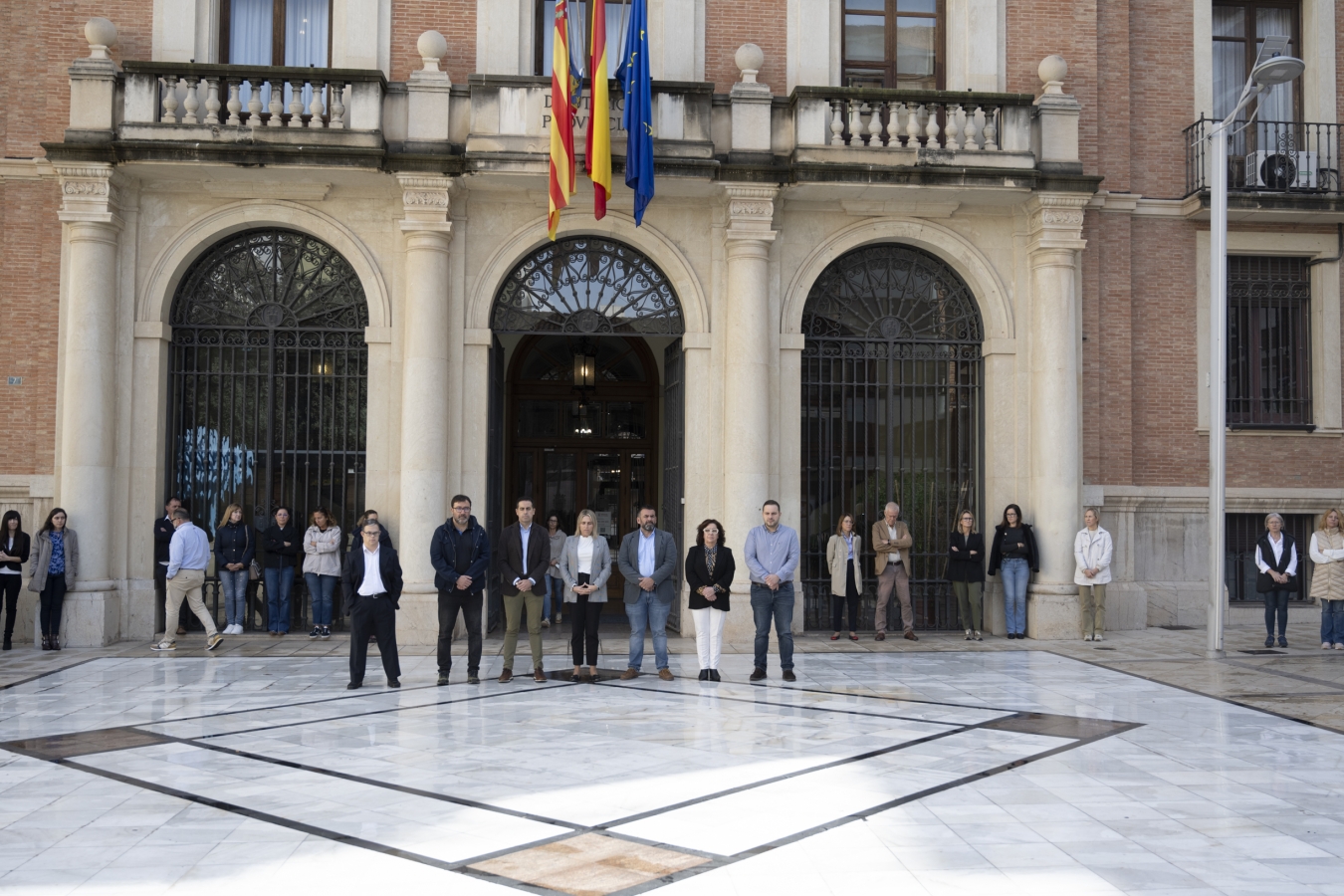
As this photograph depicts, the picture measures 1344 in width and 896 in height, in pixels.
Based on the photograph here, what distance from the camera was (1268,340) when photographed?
1656cm

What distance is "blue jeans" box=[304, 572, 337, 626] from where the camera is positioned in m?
14.2

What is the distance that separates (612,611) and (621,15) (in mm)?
8933

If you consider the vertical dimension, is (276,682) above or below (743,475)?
below

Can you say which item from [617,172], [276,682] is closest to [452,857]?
[276,682]

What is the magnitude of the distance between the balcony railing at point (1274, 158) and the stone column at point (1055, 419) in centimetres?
243

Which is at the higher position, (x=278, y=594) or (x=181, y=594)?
(x=181, y=594)

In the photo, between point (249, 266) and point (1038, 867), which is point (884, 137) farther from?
point (1038, 867)

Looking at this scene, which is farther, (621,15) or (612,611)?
(612,611)

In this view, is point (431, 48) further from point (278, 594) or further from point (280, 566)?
point (278, 594)

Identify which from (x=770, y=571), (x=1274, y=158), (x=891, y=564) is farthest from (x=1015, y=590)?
(x=1274, y=158)

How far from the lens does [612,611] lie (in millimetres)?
18203

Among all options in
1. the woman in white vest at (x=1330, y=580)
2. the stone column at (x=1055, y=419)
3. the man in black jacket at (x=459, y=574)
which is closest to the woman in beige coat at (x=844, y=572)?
the stone column at (x=1055, y=419)

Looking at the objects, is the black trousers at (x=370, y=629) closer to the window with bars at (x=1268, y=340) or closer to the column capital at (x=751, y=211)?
the column capital at (x=751, y=211)

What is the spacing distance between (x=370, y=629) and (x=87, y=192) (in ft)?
23.5
